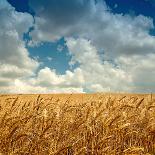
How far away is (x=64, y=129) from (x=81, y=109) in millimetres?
1489

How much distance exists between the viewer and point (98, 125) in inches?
262

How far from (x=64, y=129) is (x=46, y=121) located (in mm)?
390

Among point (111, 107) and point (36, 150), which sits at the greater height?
point (111, 107)

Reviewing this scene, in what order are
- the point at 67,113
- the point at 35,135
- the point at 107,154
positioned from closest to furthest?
the point at 107,154 → the point at 35,135 → the point at 67,113

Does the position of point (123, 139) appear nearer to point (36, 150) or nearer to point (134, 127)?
point (134, 127)

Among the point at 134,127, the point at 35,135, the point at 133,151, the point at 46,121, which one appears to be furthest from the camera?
the point at 134,127

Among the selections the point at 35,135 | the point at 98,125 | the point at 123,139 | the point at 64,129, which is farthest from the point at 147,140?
the point at 35,135

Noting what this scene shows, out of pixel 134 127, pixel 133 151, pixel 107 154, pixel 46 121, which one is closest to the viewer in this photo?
pixel 133 151

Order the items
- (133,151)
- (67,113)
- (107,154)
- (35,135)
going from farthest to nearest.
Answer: (67,113)
(35,135)
(107,154)
(133,151)

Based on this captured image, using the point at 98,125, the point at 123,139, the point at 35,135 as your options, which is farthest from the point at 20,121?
the point at 123,139

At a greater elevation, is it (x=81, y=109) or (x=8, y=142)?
(x=81, y=109)

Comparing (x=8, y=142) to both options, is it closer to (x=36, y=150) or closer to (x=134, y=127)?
(x=36, y=150)

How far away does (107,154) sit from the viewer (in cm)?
535

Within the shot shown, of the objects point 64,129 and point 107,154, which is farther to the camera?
point 64,129
